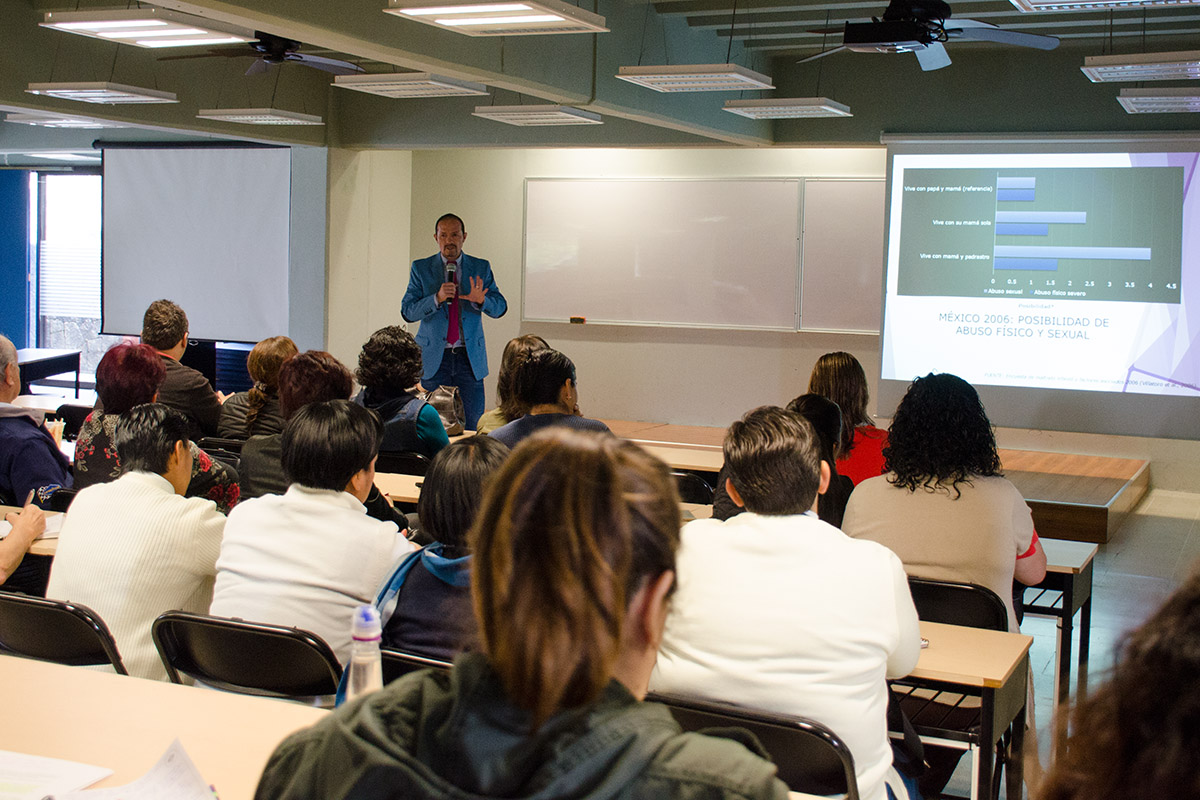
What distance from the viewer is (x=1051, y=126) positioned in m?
7.03

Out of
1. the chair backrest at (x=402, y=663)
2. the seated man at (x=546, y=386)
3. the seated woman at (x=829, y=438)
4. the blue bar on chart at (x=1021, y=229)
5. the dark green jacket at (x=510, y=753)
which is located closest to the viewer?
the dark green jacket at (x=510, y=753)

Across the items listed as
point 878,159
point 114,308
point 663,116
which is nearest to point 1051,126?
point 878,159

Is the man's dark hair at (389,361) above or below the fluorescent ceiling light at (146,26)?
below

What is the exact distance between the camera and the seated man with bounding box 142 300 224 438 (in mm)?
4973

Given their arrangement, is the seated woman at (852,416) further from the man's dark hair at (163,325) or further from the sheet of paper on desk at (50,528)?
the man's dark hair at (163,325)

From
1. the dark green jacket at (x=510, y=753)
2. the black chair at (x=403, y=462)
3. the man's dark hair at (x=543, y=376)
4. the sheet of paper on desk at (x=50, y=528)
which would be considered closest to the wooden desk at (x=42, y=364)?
the black chair at (x=403, y=462)

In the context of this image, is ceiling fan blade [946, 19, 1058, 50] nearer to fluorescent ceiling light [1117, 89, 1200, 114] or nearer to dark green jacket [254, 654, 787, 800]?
fluorescent ceiling light [1117, 89, 1200, 114]

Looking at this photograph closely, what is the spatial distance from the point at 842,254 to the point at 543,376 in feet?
17.2

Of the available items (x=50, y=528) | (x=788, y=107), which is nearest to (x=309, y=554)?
(x=50, y=528)

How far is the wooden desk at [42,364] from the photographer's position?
7.59 meters

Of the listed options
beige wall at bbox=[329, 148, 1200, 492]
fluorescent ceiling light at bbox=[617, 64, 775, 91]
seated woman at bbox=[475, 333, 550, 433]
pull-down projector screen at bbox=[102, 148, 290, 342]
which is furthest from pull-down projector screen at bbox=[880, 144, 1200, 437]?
pull-down projector screen at bbox=[102, 148, 290, 342]

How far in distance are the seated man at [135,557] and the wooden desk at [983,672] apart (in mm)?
1588

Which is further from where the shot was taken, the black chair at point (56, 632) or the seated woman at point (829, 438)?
the seated woman at point (829, 438)

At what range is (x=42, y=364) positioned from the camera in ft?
25.7
